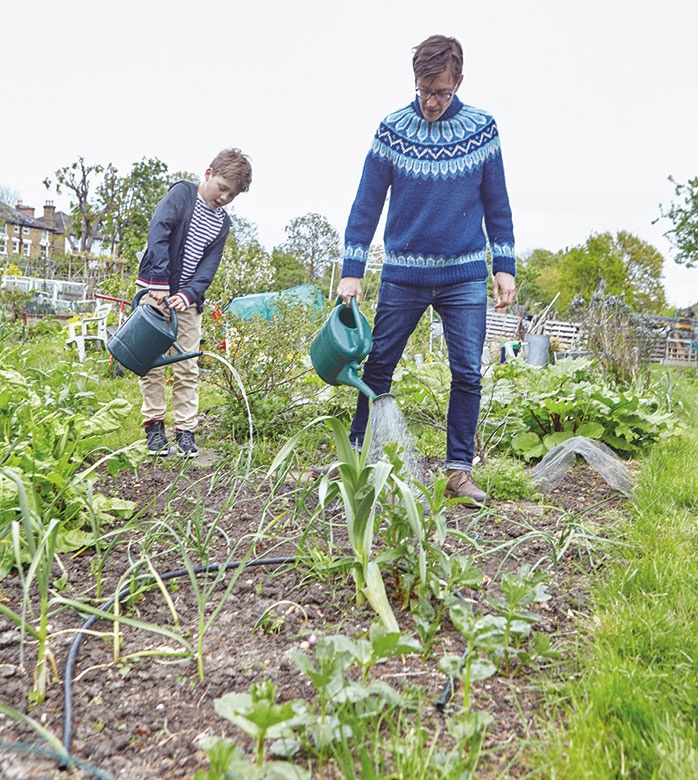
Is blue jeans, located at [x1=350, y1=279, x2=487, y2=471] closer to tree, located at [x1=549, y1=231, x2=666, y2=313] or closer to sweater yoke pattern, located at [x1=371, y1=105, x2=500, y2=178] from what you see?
sweater yoke pattern, located at [x1=371, y1=105, x2=500, y2=178]

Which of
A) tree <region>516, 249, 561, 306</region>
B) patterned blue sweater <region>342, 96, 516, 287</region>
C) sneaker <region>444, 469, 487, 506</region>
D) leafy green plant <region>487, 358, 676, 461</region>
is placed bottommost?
sneaker <region>444, 469, 487, 506</region>

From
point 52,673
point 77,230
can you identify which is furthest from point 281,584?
point 77,230

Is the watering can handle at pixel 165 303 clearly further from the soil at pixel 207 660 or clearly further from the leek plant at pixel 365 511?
the leek plant at pixel 365 511

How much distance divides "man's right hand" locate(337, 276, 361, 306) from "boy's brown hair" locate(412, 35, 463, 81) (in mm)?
715

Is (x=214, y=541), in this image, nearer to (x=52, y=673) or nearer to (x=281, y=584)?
(x=281, y=584)

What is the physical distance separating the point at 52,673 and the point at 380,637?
0.60 m

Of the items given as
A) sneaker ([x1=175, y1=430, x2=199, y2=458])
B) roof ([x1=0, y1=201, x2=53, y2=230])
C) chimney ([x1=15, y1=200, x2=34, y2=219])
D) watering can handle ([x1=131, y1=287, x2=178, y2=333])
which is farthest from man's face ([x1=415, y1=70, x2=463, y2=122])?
chimney ([x1=15, y1=200, x2=34, y2=219])

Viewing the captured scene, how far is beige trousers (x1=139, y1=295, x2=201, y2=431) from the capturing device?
300 cm

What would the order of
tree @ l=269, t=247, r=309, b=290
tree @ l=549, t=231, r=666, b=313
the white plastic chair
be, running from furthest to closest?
1. tree @ l=549, t=231, r=666, b=313
2. tree @ l=269, t=247, r=309, b=290
3. the white plastic chair

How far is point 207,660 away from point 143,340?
1605mm

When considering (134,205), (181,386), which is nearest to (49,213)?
(134,205)

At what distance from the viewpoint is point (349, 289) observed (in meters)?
2.35

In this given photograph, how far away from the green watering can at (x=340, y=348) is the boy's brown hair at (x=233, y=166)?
1006mm

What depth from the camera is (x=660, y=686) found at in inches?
44.9
